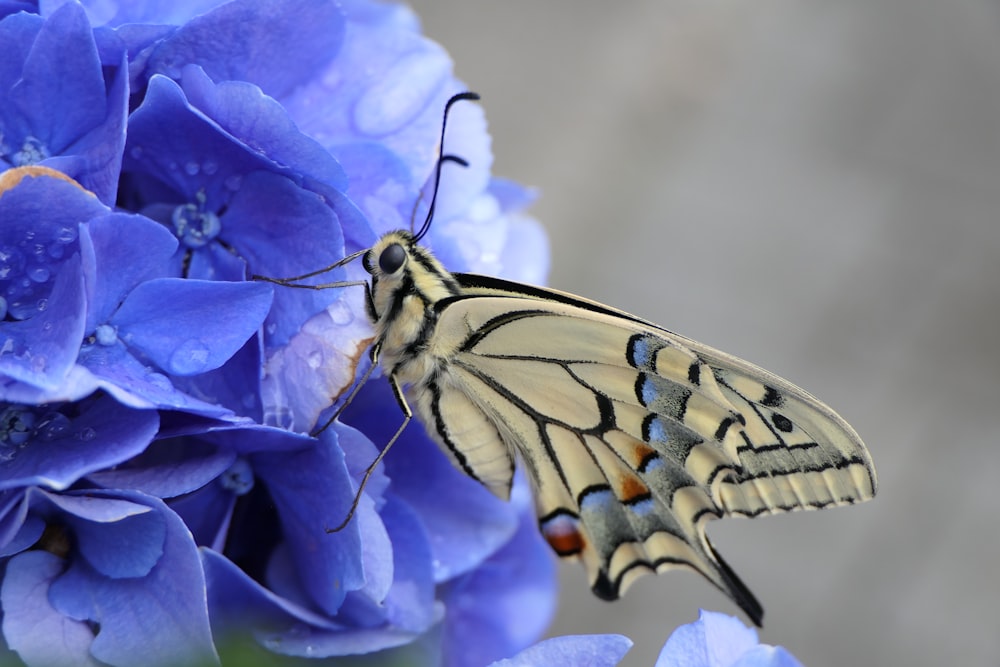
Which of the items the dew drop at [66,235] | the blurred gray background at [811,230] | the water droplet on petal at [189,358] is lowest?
the blurred gray background at [811,230]

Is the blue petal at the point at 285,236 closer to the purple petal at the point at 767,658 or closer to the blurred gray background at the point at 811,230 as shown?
the purple petal at the point at 767,658

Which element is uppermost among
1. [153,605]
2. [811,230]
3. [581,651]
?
[581,651]

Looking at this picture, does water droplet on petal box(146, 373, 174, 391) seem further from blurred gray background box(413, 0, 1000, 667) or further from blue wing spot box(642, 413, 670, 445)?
blurred gray background box(413, 0, 1000, 667)

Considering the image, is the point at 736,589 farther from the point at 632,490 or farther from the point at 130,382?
the point at 130,382

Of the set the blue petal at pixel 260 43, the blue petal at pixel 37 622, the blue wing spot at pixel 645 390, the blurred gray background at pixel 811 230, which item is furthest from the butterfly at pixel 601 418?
the blurred gray background at pixel 811 230

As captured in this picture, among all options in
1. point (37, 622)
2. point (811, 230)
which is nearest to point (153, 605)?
point (37, 622)
